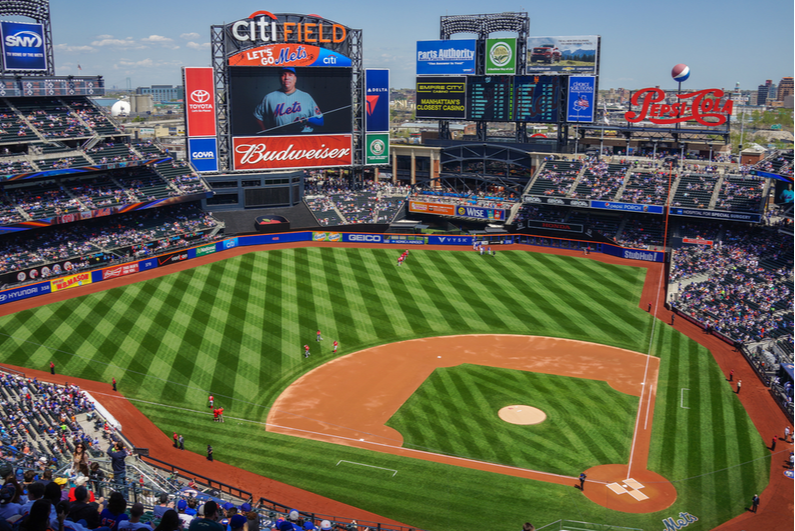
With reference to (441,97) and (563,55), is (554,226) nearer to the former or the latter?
(563,55)

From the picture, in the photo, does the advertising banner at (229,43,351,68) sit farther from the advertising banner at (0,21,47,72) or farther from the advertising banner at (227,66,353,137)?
the advertising banner at (0,21,47,72)

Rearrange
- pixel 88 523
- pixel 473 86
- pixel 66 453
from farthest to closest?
1. pixel 473 86
2. pixel 66 453
3. pixel 88 523

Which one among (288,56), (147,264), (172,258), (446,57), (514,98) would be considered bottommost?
(147,264)

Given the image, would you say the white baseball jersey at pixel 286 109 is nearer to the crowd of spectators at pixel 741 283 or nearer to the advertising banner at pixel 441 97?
the advertising banner at pixel 441 97

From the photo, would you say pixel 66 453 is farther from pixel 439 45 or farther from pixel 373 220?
pixel 439 45

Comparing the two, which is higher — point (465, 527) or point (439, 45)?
point (439, 45)

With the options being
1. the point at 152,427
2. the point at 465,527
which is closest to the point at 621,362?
the point at 465,527

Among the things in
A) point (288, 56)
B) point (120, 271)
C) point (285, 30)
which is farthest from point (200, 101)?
point (120, 271)
